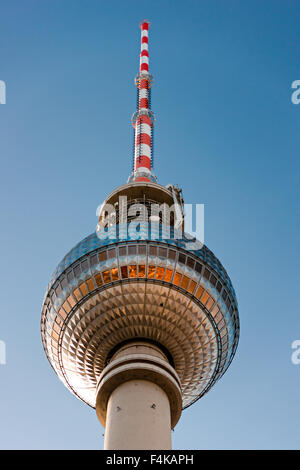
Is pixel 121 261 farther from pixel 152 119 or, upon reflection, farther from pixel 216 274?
pixel 152 119

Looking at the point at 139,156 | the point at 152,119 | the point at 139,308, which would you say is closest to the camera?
the point at 139,308

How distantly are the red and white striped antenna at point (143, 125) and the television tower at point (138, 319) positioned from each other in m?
9.97

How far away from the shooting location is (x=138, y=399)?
21344 mm

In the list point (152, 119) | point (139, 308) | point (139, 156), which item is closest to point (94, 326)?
point (139, 308)

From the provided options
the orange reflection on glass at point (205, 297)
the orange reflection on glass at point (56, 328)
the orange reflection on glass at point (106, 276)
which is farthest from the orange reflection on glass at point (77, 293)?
the orange reflection on glass at point (205, 297)

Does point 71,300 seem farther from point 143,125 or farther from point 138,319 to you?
point 143,125

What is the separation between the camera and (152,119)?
4041 cm

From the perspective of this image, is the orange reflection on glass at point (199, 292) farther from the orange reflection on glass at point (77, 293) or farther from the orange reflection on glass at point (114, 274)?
the orange reflection on glass at point (77, 293)

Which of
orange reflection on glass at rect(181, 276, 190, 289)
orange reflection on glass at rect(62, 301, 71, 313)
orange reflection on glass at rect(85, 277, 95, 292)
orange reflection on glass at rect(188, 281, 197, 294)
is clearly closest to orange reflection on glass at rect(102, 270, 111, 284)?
orange reflection on glass at rect(85, 277, 95, 292)

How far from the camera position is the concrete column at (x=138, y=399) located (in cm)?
2017

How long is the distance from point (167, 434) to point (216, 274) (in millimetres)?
7716

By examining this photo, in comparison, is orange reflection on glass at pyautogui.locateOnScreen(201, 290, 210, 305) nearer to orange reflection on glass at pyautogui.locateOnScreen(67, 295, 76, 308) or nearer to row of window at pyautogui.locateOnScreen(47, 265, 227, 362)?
row of window at pyautogui.locateOnScreen(47, 265, 227, 362)

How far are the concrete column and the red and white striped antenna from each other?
46.3 feet
